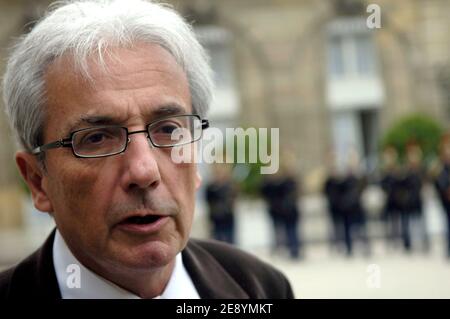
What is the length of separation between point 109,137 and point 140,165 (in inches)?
4.1

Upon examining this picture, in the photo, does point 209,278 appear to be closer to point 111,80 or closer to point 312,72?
point 111,80

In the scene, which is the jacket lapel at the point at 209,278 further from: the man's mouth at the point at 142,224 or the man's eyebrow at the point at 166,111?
the man's eyebrow at the point at 166,111

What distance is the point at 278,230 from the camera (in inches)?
454

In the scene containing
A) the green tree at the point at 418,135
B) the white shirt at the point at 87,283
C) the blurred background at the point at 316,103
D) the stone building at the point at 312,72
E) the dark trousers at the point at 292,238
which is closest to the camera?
the white shirt at the point at 87,283

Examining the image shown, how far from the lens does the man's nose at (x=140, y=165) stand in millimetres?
1544

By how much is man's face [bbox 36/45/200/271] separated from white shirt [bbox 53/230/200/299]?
0.08 meters

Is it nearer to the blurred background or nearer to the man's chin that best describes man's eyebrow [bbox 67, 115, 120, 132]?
the man's chin

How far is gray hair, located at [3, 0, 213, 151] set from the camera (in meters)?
1.61

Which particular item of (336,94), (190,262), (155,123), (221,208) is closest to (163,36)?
(155,123)

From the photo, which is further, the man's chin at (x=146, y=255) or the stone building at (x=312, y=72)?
the stone building at (x=312, y=72)

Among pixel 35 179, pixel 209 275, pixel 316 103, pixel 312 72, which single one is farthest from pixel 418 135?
pixel 35 179

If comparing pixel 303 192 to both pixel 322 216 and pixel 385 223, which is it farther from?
pixel 385 223

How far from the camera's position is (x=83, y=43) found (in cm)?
160

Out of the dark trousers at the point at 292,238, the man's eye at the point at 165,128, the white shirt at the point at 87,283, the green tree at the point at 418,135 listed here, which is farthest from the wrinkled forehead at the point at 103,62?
the green tree at the point at 418,135
